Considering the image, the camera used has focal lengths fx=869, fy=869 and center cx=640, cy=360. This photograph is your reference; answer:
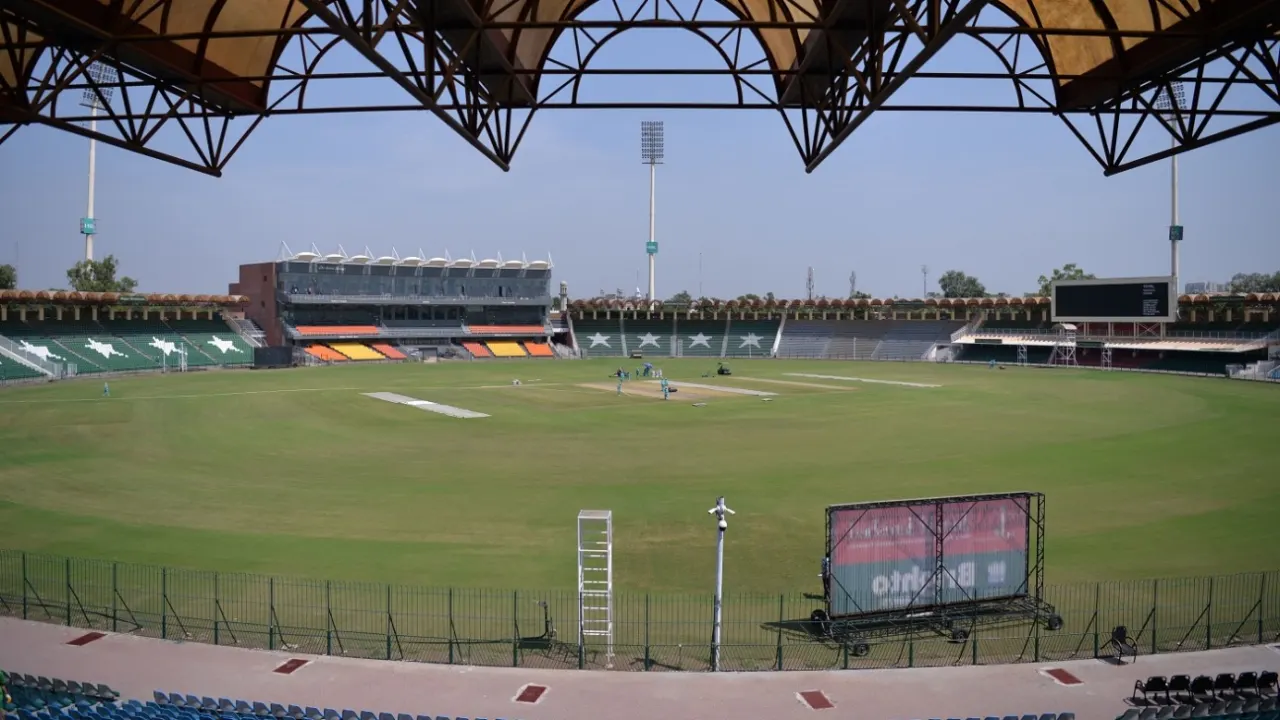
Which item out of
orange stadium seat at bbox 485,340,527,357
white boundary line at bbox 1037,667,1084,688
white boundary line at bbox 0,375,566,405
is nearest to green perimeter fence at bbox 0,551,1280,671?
white boundary line at bbox 1037,667,1084,688

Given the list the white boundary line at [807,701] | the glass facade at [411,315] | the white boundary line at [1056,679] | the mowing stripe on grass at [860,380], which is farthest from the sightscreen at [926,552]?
the glass facade at [411,315]

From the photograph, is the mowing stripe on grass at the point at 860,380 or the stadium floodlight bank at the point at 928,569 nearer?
the stadium floodlight bank at the point at 928,569

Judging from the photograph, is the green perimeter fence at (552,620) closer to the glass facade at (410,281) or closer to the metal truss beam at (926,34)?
the metal truss beam at (926,34)

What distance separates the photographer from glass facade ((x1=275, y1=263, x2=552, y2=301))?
291 ft

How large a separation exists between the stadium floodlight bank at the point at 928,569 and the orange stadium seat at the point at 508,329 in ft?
281

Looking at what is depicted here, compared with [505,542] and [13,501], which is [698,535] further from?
[13,501]

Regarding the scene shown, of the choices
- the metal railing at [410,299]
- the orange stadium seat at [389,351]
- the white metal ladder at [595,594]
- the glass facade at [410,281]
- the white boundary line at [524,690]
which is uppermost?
the glass facade at [410,281]

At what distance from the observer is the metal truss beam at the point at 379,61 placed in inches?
347

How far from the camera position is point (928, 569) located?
602 inches

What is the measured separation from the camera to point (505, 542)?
776 inches

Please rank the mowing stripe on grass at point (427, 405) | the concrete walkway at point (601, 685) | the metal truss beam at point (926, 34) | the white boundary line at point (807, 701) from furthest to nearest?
the mowing stripe on grass at point (427, 405), the white boundary line at point (807, 701), the concrete walkway at point (601, 685), the metal truss beam at point (926, 34)

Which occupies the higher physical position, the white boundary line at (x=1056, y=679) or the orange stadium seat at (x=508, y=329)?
the orange stadium seat at (x=508, y=329)

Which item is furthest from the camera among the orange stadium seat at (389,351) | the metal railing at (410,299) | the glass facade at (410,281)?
the glass facade at (410,281)

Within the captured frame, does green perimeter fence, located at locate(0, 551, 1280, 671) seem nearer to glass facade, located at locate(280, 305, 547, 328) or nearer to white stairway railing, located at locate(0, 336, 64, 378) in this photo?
white stairway railing, located at locate(0, 336, 64, 378)
